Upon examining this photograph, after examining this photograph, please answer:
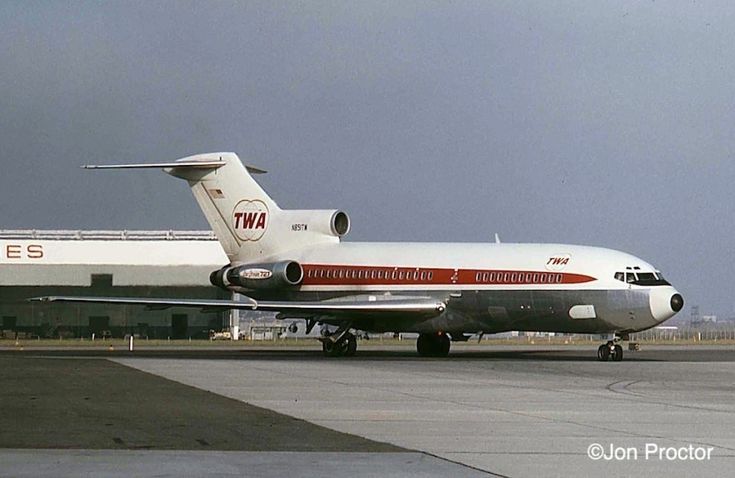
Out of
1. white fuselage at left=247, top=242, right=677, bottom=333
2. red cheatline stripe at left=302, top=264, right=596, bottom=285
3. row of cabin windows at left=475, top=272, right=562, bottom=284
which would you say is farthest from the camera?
red cheatline stripe at left=302, top=264, right=596, bottom=285

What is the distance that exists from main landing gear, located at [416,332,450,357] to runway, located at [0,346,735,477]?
12.5 m

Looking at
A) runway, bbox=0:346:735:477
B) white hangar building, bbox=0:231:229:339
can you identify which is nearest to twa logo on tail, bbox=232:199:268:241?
runway, bbox=0:346:735:477

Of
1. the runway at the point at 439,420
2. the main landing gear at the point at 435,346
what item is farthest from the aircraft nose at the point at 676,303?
the main landing gear at the point at 435,346

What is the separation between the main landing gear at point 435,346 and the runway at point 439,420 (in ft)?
41.0

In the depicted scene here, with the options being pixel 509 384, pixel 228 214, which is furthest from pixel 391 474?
pixel 228 214

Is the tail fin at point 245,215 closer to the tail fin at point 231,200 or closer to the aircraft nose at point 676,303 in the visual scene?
the tail fin at point 231,200

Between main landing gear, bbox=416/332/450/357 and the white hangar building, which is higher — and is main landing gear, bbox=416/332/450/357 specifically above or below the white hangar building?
below

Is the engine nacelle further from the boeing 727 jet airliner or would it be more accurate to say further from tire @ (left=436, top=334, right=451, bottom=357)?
tire @ (left=436, top=334, right=451, bottom=357)

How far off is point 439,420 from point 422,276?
24573mm

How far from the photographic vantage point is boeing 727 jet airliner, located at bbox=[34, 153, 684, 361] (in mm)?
38406

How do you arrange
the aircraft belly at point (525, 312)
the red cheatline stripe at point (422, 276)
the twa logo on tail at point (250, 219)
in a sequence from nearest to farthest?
the aircraft belly at point (525, 312)
the red cheatline stripe at point (422, 276)
the twa logo on tail at point (250, 219)

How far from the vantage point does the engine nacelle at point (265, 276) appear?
43.0 meters

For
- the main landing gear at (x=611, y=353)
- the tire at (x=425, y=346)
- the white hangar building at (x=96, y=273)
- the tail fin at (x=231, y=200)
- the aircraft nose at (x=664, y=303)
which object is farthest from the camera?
the white hangar building at (x=96, y=273)

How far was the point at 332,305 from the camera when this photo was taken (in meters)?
40.9
